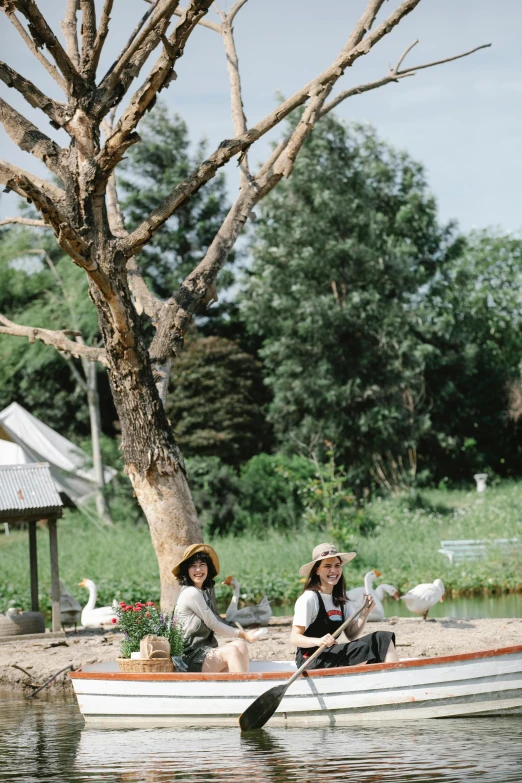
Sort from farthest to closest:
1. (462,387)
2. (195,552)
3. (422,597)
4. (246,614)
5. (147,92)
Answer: (462,387) < (246,614) < (422,597) < (147,92) < (195,552)

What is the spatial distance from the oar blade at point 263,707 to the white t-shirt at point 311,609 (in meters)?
0.48

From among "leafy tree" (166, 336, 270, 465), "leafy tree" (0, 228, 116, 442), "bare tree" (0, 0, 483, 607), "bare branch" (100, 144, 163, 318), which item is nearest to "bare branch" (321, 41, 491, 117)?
"bare tree" (0, 0, 483, 607)

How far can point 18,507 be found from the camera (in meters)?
13.1

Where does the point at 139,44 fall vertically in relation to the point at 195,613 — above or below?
above

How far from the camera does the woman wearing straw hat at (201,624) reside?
828 cm

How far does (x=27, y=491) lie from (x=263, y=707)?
254 inches

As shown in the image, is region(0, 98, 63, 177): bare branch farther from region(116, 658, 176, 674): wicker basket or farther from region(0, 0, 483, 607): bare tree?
region(116, 658, 176, 674): wicker basket

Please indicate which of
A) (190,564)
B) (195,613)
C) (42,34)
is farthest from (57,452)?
(195,613)

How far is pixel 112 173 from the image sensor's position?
11195 millimetres

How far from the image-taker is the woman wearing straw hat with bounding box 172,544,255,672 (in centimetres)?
828

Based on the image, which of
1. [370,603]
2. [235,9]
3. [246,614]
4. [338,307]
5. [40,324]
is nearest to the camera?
[370,603]

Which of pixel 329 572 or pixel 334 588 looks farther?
pixel 334 588

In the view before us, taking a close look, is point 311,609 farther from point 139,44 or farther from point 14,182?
point 139,44

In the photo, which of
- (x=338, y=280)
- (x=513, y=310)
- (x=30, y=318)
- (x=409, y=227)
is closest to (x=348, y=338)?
(x=338, y=280)
